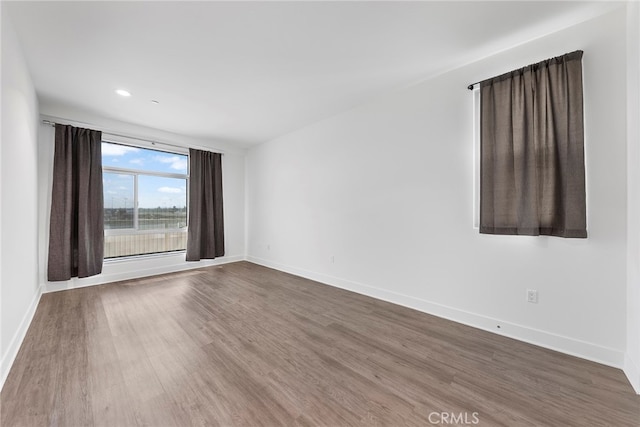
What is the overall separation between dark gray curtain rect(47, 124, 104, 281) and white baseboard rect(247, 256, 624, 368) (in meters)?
3.78

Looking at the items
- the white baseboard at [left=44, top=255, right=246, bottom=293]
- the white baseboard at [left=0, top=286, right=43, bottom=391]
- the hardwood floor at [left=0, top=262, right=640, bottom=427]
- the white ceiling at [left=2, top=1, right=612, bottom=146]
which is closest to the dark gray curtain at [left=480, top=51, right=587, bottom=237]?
the white ceiling at [left=2, top=1, right=612, bottom=146]

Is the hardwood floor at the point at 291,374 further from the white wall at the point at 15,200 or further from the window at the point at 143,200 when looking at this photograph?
the window at the point at 143,200

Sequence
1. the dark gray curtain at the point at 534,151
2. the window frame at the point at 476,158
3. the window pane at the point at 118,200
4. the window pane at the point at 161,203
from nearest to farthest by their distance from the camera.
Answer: the dark gray curtain at the point at 534,151
the window frame at the point at 476,158
the window pane at the point at 118,200
the window pane at the point at 161,203

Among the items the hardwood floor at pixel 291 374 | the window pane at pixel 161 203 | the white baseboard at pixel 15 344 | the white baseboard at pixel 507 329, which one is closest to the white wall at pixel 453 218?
the white baseboard at pixel 507 329

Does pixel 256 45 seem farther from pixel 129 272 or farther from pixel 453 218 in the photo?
pixel 129 272

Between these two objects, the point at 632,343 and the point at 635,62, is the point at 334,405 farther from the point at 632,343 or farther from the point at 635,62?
the point at 635,62

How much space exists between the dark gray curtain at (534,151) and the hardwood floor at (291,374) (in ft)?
3.54

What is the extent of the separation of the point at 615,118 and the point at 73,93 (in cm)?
540

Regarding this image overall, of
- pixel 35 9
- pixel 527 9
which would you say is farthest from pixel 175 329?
pixel 527 9

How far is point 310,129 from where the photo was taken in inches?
163

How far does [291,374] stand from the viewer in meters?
1.70

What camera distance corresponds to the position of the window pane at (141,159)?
399 centimetres

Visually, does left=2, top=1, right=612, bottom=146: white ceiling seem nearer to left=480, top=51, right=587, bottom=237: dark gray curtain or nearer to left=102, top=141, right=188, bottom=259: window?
left=480, top=51, right=587, bottom=237: dark gray curtain

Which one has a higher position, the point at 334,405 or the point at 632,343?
the point at 632,343
